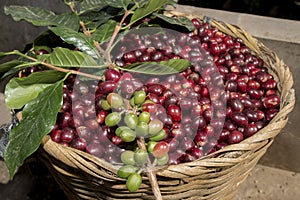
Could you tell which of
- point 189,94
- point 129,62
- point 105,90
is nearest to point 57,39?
point 129,62

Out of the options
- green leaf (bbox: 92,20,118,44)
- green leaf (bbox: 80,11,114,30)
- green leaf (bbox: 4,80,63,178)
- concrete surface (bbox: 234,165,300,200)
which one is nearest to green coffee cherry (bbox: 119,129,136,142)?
green leaf (bbox: 4,80,63,178)

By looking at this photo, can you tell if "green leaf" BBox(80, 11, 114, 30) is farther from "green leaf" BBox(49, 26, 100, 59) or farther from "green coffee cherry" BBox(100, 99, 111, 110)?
"green coffee cherry" BBox(100, 99, 111, 110)

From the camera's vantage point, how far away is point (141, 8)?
159cm

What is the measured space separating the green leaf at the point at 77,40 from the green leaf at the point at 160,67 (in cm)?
12

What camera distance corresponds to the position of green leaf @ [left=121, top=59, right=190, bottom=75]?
1.46 meters

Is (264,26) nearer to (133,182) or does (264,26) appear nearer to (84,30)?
(84,30)

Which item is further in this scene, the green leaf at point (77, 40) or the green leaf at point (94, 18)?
the green leaf at point (94, 18)

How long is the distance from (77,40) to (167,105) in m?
0.38

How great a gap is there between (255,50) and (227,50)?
5.4 inches

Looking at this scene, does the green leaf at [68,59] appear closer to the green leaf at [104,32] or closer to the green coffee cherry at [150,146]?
the green leaf at [104,32]

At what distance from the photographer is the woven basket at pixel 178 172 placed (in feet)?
4.33

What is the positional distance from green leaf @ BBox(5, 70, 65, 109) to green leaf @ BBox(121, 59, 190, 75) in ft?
0.79

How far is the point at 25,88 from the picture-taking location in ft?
4.60

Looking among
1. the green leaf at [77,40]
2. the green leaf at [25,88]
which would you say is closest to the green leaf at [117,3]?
the green leaf at [77,40]
